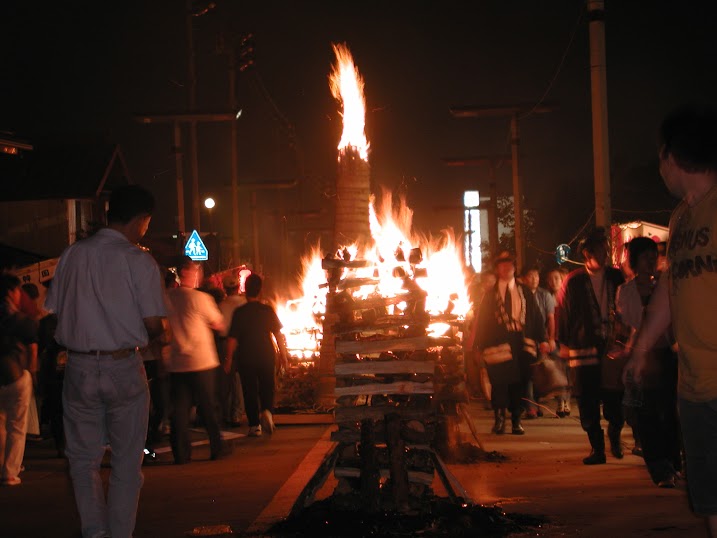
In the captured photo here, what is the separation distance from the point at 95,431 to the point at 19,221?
43594mm

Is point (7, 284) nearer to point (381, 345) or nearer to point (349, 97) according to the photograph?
point (381, 345)

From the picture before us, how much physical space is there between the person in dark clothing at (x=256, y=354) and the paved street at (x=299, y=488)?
1.09 meters

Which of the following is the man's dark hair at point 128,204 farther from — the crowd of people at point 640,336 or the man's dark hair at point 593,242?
the man's dark hair at point 593,242

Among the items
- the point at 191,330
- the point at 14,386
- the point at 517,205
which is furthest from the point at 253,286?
the point at 517,205

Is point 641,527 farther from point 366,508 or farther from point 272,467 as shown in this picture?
point 272,467

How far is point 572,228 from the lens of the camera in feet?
196

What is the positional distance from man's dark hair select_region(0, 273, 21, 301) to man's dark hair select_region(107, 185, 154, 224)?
416cm

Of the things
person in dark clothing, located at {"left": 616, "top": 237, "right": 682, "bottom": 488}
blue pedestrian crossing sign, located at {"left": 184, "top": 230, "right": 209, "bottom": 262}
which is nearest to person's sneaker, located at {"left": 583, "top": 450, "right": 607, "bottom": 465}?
person in dark clothing, located at {"left": 616, "top": 237, "right": 682, "bottom": 488}

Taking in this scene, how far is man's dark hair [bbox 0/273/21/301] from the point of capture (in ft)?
32.5

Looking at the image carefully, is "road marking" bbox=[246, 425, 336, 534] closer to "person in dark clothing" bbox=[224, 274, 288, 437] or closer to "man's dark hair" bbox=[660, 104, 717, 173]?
"person in dark clothing" bbox=[224, 274, 288, 437]

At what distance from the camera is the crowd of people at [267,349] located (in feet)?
14.4

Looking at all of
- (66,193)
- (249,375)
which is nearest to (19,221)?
(66,193)

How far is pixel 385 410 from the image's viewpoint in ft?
23.9

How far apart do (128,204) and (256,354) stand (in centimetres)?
689
